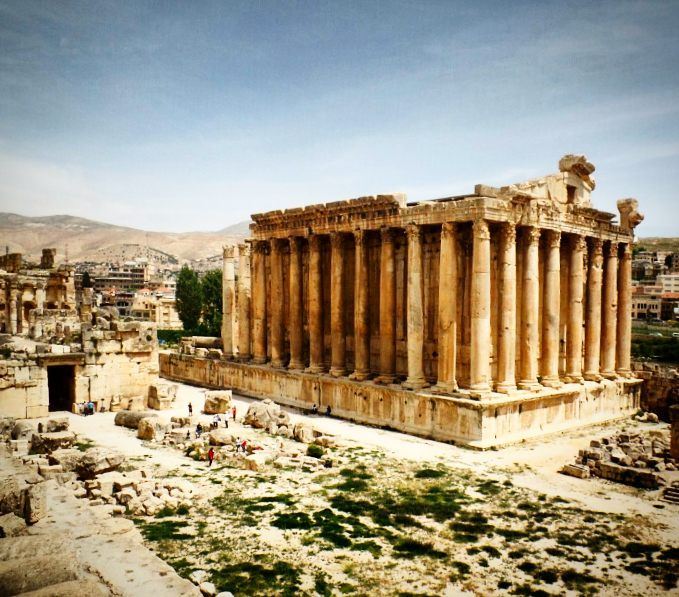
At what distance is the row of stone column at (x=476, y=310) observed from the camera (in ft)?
78.1

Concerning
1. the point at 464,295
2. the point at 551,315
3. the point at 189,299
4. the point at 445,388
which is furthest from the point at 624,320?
the point at 189,299

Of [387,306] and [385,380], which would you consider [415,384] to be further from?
[387,306]

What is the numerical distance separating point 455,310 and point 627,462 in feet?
A: 27.4

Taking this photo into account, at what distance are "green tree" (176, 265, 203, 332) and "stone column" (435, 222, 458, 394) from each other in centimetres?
5118

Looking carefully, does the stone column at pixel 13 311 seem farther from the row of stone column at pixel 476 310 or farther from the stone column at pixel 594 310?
the stone column at pixel 594 310

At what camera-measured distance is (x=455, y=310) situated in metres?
24.2

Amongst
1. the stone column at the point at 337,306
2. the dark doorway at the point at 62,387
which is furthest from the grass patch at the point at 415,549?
the dark doorway at the point at 62,387

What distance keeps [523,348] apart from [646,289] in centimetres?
8058

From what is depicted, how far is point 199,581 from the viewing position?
10859 mm

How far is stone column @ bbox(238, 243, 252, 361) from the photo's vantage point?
1439 inches

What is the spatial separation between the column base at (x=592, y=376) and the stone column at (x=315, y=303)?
13342 mm

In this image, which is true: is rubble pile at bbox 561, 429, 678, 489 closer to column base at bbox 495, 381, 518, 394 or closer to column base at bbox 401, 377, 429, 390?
column base at bbox 495, 381, 518, 394

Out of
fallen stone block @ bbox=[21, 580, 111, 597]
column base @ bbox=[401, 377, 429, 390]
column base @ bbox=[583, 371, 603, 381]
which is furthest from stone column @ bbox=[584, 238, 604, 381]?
fallen stone block @ bbox=[21, 580, 111, 597]

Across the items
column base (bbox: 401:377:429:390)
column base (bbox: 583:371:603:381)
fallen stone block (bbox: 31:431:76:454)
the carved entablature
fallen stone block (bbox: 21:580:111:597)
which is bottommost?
fallen stone block (bbox: 31:431:76:454)
